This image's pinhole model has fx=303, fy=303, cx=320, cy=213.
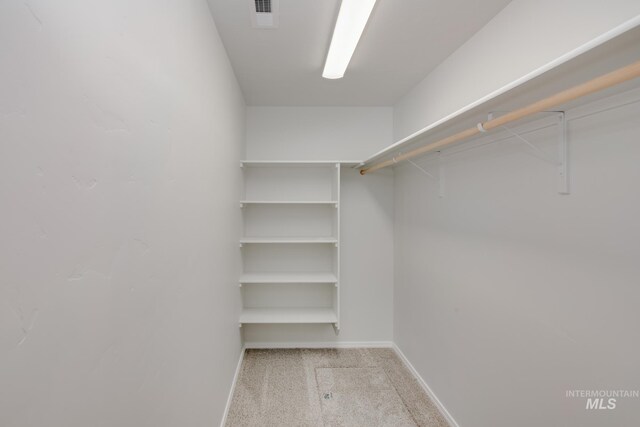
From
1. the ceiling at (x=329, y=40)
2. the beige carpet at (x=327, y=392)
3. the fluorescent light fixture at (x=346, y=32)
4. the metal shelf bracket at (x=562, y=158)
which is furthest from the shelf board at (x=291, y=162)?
the beige carpet at (x=327, y=392)

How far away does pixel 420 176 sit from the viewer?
8.82 ft

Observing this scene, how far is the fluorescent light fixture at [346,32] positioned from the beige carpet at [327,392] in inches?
98.5

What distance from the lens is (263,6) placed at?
170cm

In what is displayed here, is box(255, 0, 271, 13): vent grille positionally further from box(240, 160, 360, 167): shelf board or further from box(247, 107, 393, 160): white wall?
box(247, 107, 393, 160): white wall

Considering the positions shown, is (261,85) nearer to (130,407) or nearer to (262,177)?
(262,177)

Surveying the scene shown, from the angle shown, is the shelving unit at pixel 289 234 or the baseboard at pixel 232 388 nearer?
the baseboard at pixel 232 388

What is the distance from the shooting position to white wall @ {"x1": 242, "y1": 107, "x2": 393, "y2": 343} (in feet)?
10.9

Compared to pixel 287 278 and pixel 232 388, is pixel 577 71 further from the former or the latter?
pixel 232 388

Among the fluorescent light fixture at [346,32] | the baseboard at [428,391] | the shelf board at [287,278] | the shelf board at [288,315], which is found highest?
the fluorescent light fixture at [346,32]

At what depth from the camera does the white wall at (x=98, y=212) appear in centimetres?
51

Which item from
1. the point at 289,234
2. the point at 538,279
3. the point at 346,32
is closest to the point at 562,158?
the point at 538,279

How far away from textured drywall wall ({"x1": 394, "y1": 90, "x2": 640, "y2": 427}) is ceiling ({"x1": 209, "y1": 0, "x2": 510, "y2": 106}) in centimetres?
78

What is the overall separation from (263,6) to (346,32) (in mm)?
487

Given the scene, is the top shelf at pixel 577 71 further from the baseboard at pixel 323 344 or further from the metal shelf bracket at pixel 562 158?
the baseboard at pixel 323 344
